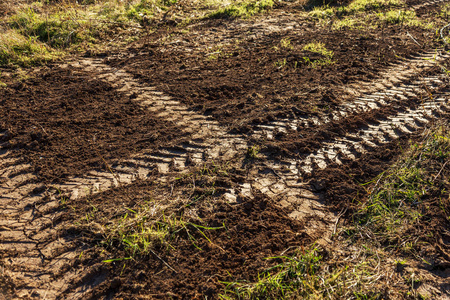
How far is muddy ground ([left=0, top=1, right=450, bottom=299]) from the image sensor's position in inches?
106

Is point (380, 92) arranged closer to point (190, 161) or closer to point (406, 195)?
point (406, 195)

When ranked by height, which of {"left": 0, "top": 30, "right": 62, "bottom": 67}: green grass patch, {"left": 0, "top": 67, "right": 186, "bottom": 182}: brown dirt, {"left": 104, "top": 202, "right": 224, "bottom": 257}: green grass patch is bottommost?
{"left": 104, "top": 202, "right": 224, "bottom": 257}: green grass patch

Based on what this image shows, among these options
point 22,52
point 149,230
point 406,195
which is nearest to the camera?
point 149,230

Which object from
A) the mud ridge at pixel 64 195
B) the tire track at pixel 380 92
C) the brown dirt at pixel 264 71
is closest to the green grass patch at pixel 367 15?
the brown dirt at pixel 264 71

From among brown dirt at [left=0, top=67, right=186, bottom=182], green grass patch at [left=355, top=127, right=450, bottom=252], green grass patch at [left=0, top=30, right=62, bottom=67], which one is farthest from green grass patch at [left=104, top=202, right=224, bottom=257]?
green grass patch at [left=0, top=30, right=62, bottom=67]

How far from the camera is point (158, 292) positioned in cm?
251

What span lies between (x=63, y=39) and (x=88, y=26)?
689 millimetres

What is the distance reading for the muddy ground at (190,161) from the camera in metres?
2.69

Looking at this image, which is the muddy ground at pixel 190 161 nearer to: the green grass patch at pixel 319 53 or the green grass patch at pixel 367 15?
the green grass patch at pixel 319 53

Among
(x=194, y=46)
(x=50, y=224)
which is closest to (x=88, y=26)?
(x=194, y=46)

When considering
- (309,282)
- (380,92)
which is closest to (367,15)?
(380,92)

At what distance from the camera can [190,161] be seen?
12.3 feet

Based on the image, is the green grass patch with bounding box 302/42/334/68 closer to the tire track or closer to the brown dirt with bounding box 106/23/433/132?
the brown dirt with bounding box 106/23/433/132

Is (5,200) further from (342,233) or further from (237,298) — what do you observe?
(342,233)
